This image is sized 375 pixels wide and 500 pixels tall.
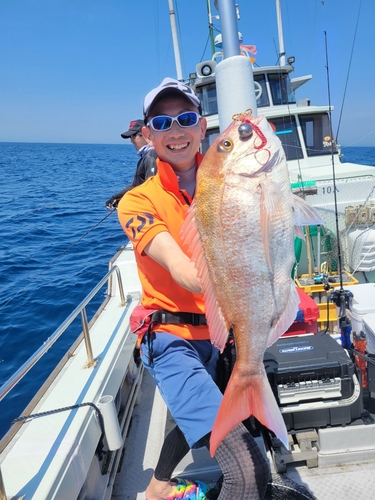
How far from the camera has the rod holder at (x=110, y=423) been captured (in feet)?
8.47

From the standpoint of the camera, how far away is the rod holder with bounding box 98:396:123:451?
2582 mm

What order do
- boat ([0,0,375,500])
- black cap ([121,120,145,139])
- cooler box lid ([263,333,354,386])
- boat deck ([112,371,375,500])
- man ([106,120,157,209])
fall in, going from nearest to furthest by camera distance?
boat ([0,0,375,500])
boat deck ([112,371,375,500])
cooler box lid ([263,333,354,386])
man ([106,120,157,209])
black cap ([121,120,145,139])

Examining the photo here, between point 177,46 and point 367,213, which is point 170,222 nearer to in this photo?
point 367,213

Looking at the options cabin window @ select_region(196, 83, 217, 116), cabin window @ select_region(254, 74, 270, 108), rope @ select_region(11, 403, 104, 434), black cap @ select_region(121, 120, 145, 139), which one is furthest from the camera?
cabin window @ select_region(196, 83, 217, 116)

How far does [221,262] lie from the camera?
1.61m

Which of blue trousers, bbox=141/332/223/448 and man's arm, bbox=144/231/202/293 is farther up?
man's arm, bbox=144/231/202/293

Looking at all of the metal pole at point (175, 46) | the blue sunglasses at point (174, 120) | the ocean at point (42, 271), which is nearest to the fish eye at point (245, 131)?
the blue sunglasses at point (174, 120)

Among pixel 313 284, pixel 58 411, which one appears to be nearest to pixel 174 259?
pixel 58 411

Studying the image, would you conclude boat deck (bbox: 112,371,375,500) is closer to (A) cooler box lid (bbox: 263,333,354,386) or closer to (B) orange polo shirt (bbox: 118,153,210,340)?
(A) cooler box lid (bbox: 263,333,354,386)

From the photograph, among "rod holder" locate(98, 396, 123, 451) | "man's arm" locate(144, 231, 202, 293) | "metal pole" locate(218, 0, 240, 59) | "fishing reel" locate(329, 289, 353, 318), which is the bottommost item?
"rod holder" locate(98, 396, 123, 451)

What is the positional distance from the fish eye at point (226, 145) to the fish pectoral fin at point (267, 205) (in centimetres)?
21

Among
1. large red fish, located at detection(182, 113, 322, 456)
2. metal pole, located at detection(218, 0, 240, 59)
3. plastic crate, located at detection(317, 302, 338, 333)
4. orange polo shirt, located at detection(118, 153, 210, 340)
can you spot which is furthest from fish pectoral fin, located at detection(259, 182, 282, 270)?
plastic crate, located at detection(317, 302, 338, 333)

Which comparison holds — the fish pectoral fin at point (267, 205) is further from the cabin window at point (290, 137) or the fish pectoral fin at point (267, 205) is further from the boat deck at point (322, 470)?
the cabin window at point (290, 137)

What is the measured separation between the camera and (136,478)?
288 cm
